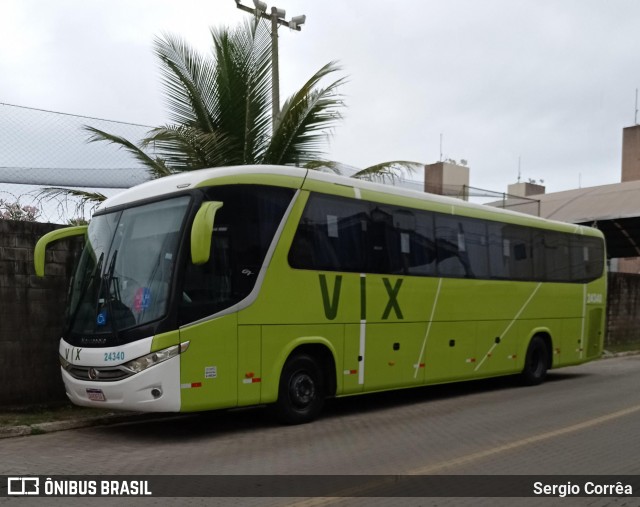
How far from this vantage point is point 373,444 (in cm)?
863

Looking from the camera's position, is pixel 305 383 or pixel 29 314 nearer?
pixel 305 383

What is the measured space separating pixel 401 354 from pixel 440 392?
2793mm

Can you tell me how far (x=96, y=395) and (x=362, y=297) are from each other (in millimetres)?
4054


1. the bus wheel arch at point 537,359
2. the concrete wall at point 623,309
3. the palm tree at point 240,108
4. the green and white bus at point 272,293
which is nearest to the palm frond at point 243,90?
the palm tree at point 240,108

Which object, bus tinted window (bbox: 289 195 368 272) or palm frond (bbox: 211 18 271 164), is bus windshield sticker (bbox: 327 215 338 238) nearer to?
bus tinted window (bbox: 289 195 368 272)

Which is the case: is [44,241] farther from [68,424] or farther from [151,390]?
[151,390]

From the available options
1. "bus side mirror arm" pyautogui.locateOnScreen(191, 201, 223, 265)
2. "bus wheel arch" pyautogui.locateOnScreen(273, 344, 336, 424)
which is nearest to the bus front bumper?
"bus side mirror arm" pyautogui.locateOnScreen(191, 201, 223, 265)

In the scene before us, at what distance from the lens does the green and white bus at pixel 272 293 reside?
28.7ft

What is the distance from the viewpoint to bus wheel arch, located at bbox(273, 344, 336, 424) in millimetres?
9914

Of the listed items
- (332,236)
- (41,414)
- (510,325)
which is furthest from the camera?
(510,325)

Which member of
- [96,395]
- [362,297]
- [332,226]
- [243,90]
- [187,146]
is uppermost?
[243,90]

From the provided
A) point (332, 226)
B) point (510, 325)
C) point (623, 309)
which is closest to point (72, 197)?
point (332, 226)

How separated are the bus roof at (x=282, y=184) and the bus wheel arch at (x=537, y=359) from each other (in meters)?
3.61

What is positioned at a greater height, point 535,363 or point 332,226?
point 332,226
